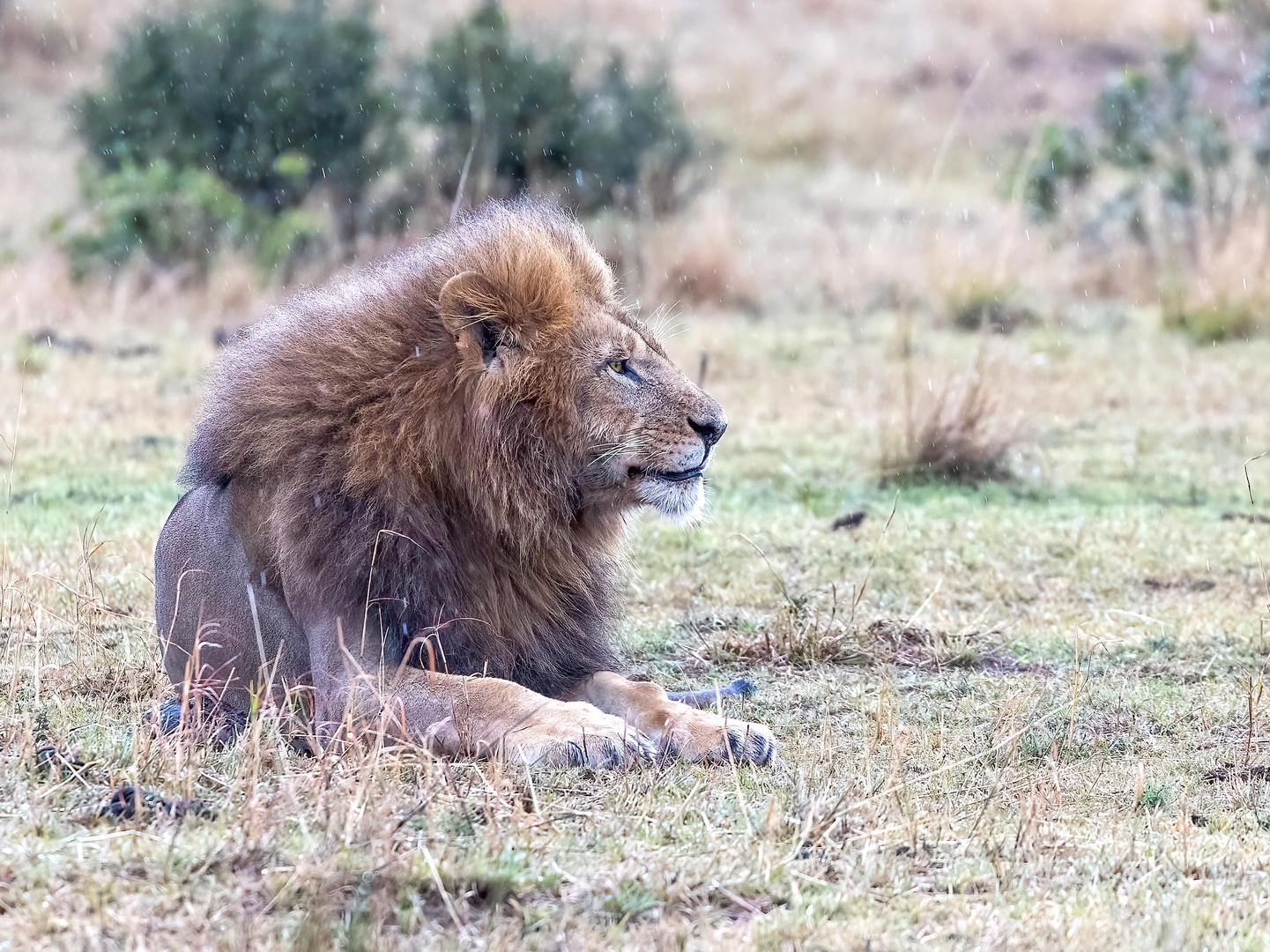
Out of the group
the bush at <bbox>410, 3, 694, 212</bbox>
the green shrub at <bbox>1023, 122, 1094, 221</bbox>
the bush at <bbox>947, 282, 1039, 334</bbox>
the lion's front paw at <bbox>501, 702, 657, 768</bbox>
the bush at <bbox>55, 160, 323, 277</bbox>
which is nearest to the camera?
the lion's front paw at <bbox>501, 702, 657, 768</bbox>

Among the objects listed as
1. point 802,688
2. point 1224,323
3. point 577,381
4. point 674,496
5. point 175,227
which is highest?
point 577,381

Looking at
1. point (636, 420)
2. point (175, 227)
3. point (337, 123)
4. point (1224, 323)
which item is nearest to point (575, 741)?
point (636, 420)

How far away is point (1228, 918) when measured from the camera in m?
2.56

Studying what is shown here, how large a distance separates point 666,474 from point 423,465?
1.77ft

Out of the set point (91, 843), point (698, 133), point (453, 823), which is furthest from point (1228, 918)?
point (698, 133)

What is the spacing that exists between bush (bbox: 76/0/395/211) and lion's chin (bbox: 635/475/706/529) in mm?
9781

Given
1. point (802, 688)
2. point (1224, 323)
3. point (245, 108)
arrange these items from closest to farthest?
point (802, 688)
point (1224, 323)
point (245, 108)

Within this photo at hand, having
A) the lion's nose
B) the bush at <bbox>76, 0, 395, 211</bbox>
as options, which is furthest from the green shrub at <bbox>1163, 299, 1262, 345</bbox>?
the lion's nose

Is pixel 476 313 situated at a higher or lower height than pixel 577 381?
higher

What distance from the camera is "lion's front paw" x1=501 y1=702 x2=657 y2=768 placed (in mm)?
3229

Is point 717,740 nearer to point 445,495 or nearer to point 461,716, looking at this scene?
point 461,716

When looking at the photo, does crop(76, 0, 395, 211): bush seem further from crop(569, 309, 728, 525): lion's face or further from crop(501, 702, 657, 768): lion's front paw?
crop(501, 702, 657, 768): lion's front paw

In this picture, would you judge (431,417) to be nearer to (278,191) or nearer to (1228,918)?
(1228,918)

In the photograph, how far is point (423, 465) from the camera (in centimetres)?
358
